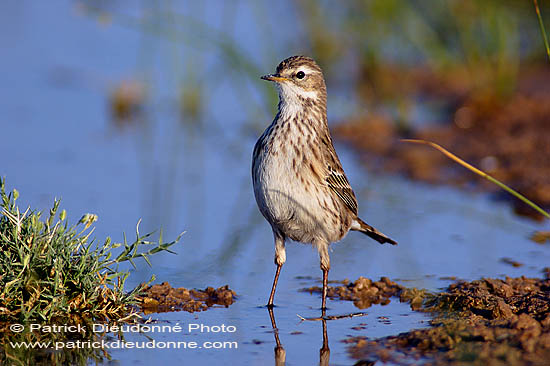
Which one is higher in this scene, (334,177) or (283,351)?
(334,177)

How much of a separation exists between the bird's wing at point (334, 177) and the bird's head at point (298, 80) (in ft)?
1.32

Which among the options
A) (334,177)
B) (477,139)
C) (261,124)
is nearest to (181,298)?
(334,177)

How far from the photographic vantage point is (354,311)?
6.64 metres

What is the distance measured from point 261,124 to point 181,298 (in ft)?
17.7

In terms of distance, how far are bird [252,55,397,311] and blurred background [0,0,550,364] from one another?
55 cm

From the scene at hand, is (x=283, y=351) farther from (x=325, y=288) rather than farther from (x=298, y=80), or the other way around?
(x=298, y=80)

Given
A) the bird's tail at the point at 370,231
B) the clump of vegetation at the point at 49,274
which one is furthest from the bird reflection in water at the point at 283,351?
the bird's tail at the point at 370,231

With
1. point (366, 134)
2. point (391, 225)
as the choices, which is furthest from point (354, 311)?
point (366, 134)

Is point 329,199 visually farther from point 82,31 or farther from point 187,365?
point 82,31

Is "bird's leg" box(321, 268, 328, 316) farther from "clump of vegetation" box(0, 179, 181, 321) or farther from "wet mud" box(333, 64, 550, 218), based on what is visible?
"wet mud" box(333, 64, 550, 218)

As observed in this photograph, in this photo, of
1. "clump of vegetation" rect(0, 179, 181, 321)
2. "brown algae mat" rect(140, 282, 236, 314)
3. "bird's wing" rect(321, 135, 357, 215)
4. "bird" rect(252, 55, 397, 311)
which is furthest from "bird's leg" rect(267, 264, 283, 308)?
"clump of vegetation" rect(0, 179, 181, 321)

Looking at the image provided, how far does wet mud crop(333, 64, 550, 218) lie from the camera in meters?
10.1

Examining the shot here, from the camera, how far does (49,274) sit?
5973mm

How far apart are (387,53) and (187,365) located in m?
9.96
